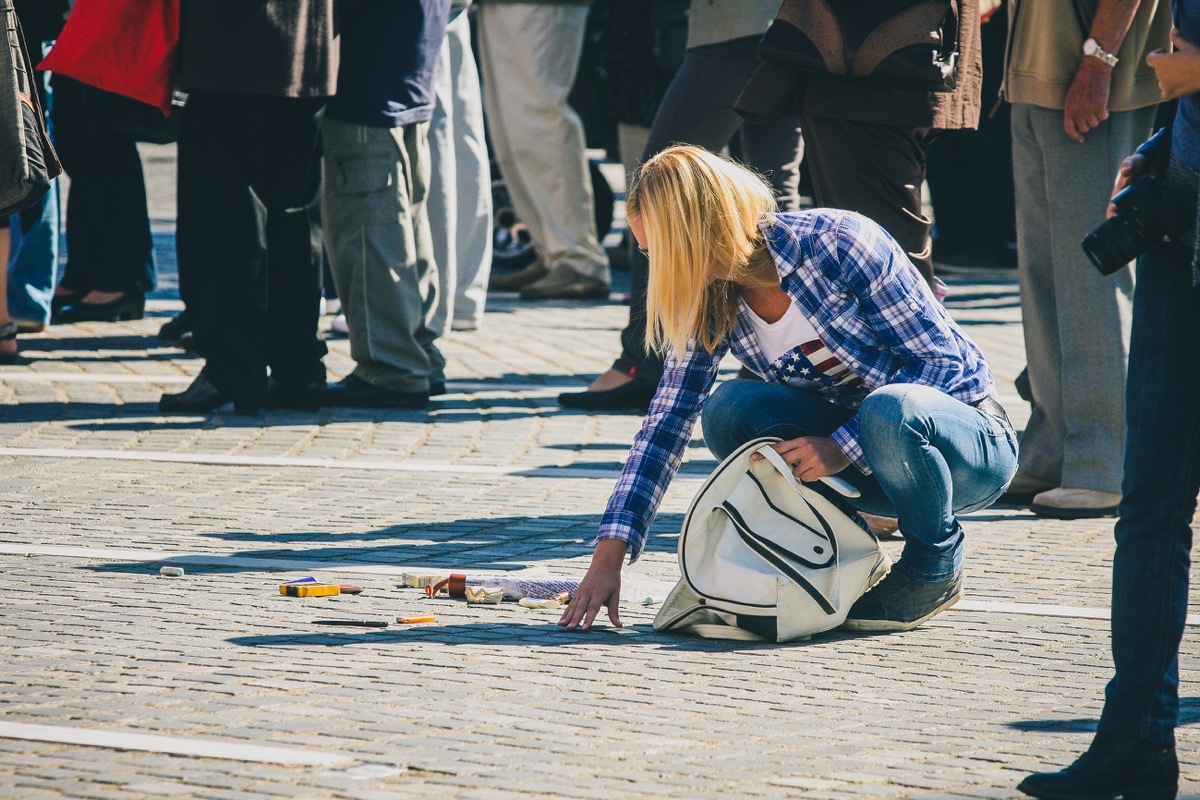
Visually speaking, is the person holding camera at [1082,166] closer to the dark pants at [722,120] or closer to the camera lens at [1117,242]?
the dark pants at [722,120]

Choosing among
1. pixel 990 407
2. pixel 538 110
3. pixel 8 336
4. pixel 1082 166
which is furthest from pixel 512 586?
pixel 538 110

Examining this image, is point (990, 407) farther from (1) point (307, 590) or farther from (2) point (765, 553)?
(1) point (307, 590)

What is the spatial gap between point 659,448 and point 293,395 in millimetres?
2946

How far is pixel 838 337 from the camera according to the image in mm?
3949

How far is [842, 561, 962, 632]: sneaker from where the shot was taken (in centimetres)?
393

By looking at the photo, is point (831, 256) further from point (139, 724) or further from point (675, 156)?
point (139, 724)

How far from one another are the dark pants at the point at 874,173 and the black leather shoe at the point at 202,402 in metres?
2.50

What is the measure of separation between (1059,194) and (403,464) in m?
2.30

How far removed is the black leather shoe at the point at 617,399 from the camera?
670 cm

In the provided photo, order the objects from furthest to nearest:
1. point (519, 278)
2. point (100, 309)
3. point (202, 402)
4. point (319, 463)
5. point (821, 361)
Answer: point (519, 278)
point (100, 309)
point (202, 402)
point (319, 463)
point (821, 361)

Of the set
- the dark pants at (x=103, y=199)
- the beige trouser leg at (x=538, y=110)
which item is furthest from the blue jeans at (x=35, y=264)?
the beige trouser leg at (x=538, y=110)

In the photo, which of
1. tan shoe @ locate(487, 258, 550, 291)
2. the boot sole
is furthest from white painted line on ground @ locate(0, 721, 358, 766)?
tan shoe @ locate(487, 258, 550, 291)

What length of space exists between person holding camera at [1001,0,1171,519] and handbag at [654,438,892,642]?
1579 mm

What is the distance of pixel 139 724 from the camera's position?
122 inches
